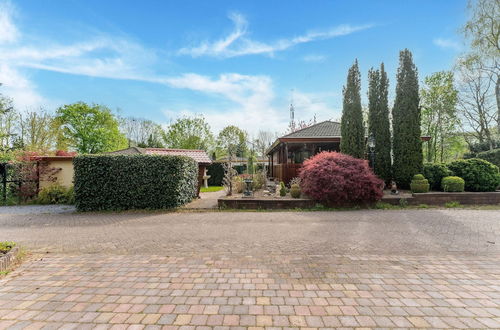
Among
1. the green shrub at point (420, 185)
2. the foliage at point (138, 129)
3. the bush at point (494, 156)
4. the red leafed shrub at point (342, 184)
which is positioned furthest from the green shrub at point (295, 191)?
the foliage at point (138, 129)

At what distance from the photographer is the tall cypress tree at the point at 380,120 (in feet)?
38.1

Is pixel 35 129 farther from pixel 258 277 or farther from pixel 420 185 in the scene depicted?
pixel 420 185

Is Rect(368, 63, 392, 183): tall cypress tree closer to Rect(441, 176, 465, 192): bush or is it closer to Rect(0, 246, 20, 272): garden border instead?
Rect(441, 176, 465, 192): bush

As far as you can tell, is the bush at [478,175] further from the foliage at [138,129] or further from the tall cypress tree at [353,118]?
the foliage at [138,129]

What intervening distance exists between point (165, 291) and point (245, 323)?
4.06 feet

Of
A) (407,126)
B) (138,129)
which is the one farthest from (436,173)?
(138,129)

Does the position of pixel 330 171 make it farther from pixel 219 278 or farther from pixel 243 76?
pixel 243 76

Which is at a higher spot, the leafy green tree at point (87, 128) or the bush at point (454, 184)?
the leafy green tree at point (87, 128)

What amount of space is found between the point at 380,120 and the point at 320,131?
3446 millimetres

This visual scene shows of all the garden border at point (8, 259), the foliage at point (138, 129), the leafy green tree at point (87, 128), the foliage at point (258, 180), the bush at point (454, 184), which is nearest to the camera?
the garden border at point (8, 259)

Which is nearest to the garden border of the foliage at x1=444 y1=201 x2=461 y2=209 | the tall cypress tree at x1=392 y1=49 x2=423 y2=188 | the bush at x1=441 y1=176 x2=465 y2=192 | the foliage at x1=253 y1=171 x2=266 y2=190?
the foliage at x1=253 y1=171 x2=266 y2=190

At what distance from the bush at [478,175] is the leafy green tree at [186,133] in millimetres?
26629

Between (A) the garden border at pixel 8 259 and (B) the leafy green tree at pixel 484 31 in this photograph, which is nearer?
(A) the garden border at pixel 8 259

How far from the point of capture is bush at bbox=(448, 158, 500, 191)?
31.5 feet
